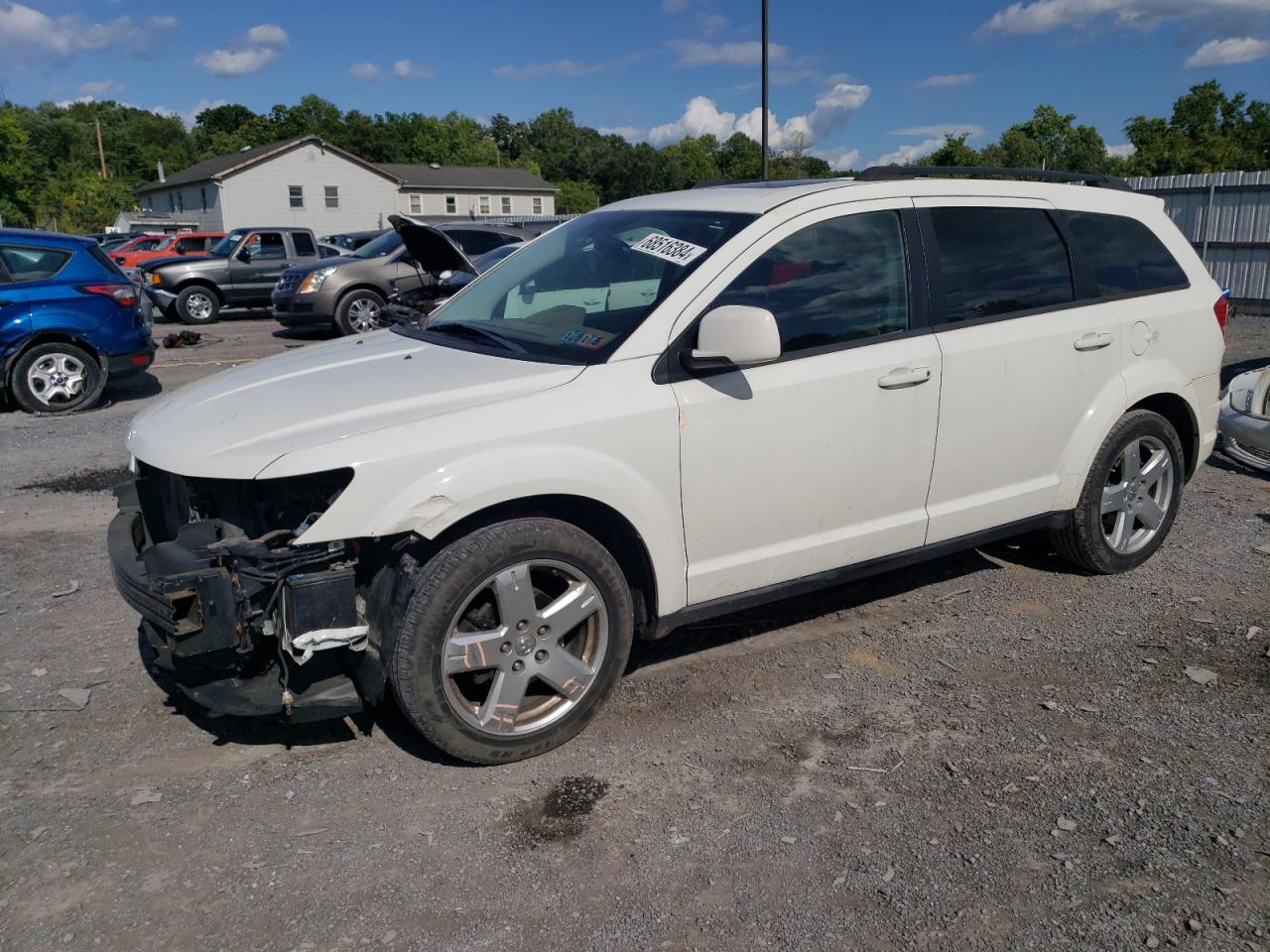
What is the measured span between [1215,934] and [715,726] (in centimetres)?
168

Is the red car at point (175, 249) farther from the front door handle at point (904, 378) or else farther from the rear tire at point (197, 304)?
the front door handle at point (904, 378)

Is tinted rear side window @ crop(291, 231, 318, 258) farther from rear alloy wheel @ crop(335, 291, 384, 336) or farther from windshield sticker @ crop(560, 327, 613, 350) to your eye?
windshield sticker @ crop(560, 327, 613, 350)

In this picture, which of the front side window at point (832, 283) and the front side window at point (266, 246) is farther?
the front side window at point (266, 246)

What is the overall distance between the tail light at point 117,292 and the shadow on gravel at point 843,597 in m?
7.90

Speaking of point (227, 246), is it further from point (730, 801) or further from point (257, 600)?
point (730, 801)

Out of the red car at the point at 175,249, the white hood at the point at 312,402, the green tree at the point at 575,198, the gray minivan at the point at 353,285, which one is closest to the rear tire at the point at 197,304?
the gray minivan at the point at 353,285

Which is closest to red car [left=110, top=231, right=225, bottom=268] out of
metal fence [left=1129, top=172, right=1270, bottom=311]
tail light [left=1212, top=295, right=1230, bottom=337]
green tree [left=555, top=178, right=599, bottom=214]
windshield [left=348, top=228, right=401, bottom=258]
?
windshield [left=348, top=228, right=401, bottom=258]

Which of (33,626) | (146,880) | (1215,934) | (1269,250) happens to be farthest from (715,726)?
(1269,250)

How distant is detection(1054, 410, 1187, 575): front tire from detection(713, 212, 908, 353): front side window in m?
1.50

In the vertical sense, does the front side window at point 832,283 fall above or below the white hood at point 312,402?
above

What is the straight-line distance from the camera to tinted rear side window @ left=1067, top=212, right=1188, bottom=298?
16.0ft

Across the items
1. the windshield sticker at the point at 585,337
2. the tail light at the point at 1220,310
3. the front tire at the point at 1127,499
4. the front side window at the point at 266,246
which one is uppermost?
the front side window at the point at 266,246

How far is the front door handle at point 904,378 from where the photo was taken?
13.3 feet

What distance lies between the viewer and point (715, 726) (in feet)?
12.5
